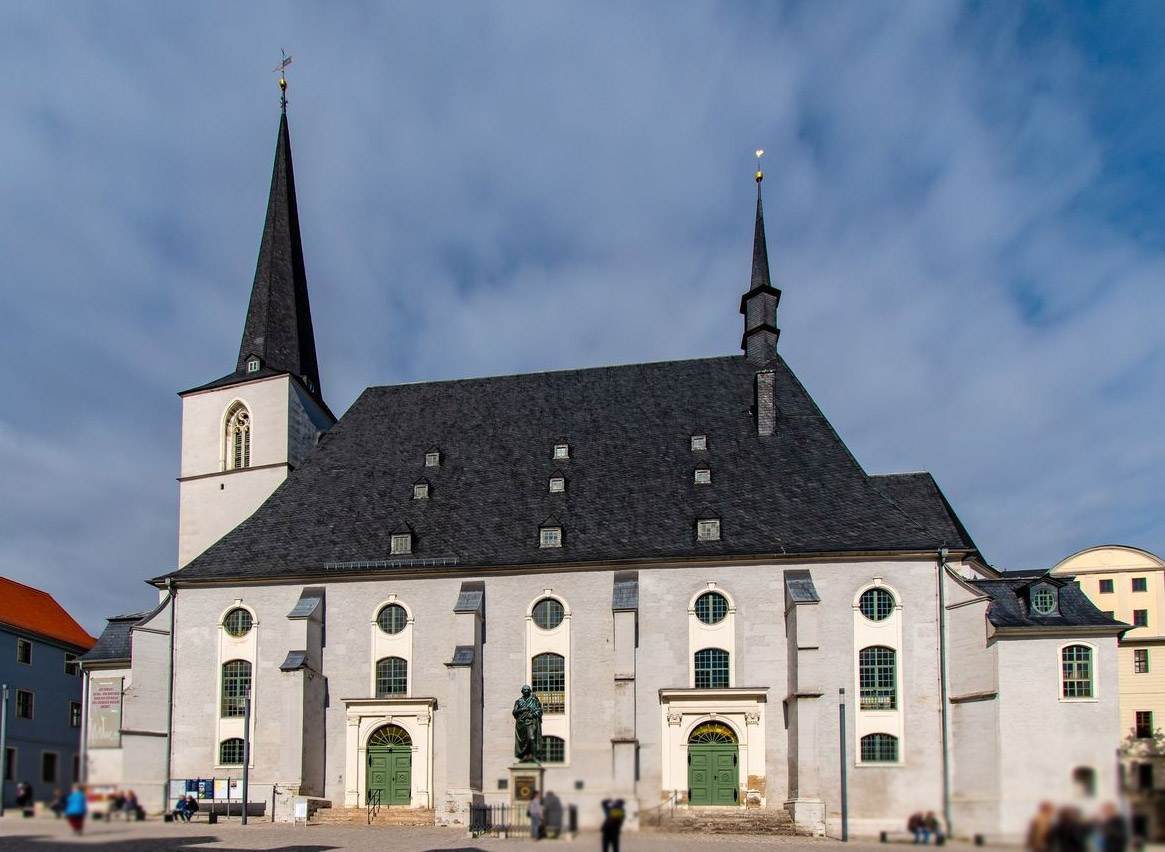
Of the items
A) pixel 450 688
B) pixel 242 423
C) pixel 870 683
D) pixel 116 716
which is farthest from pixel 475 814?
pixel 242 423

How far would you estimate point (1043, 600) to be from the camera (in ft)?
117

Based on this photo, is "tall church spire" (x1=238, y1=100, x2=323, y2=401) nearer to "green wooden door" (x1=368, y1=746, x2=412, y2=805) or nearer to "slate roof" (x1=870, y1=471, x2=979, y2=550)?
"green wooden door" (x1=368, y1=746, x2=412, y2=805)

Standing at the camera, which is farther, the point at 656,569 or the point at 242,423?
the point at 242,423

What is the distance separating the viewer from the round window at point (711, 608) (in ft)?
131

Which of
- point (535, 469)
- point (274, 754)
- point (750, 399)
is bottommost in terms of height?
point (274, 754)

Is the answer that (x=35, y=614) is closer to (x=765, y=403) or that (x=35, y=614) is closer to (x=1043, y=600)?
(x=1043, y=600)

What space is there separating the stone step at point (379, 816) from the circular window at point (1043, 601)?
2248 cm

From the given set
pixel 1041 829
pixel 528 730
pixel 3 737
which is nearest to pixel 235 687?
pixel 528 730

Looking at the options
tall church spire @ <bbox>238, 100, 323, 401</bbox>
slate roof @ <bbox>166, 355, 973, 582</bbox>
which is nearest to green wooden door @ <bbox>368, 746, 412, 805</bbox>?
slate roof @ <bbox>166, 355, 973, 582</bbox>

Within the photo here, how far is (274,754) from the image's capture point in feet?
133

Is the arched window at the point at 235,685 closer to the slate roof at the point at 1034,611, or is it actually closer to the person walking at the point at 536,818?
the slate roof at the point at 1034,611

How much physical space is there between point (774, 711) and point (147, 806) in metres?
35.0

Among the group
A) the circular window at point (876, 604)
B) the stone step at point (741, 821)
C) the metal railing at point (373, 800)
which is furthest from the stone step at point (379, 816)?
the circular window at point (876, 604)

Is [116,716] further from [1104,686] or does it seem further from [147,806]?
[1104,686]
